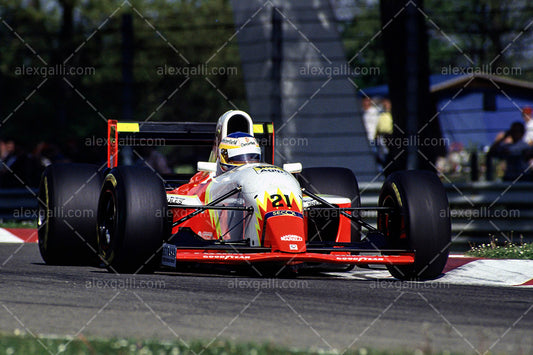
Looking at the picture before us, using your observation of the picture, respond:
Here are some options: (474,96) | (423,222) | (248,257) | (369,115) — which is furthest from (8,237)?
(474,96)

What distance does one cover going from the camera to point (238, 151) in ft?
26.3

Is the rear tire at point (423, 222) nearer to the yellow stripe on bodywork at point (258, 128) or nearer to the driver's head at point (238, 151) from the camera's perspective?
the driver's head at point (238, 151)

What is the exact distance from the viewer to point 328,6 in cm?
1242

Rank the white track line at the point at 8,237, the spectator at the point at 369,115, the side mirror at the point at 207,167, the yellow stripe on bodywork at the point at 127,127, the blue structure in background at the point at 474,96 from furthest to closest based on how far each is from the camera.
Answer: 1. the blue structure in background at the point at 474,96
2. the spectator at the point at 369,115
3. the white track line at the point at 8,237
4. the yellow stripe on bodywork at the point at 127,127
5. the side mirror at the point at 207,167

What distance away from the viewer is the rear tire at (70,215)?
830 cm

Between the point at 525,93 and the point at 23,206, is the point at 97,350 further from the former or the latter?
the point at 525,93

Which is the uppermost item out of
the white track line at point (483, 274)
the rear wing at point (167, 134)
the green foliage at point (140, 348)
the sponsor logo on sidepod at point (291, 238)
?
the rear wing at point (167, 134)

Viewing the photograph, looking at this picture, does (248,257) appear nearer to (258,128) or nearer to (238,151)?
(238,151)

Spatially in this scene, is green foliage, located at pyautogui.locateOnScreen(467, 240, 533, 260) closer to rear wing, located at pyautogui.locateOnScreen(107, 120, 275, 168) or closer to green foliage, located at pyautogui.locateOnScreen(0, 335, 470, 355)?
rear wing, located at pyautogui.locateOnScreen(107, 120, 275, 168)

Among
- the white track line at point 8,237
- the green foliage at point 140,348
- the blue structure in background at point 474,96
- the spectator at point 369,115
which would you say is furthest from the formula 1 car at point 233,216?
the blue structure in background at point 474,96

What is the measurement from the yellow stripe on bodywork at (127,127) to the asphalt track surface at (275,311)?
6.69 feet

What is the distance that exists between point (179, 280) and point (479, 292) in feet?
6.76

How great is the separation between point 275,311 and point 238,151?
2.88 meters

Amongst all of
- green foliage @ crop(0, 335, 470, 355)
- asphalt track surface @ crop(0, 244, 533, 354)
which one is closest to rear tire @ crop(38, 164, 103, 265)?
asphalt track surface @ crop(0, 244, 533, 354)
